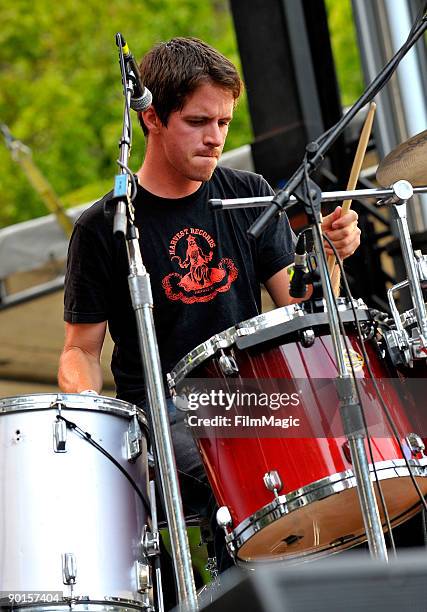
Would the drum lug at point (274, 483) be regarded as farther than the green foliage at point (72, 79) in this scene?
No

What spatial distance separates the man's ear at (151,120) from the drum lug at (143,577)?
4.70 ft

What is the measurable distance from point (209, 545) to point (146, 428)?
41cm

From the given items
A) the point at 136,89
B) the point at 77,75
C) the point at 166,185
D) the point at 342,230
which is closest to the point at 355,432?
the point at 342,230

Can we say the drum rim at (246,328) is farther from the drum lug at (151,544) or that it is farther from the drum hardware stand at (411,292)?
the drum lug at (151,544)

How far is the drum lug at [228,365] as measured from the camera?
9.27 ft

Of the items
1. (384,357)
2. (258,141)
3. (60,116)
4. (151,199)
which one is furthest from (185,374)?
(60,116)

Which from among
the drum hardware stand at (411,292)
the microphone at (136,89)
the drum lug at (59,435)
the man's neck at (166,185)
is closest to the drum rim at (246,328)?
the drum hardware stand at (411,292)

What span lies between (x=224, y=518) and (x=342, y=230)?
84 centimetres

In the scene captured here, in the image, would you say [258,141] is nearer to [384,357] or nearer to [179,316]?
[179,316]

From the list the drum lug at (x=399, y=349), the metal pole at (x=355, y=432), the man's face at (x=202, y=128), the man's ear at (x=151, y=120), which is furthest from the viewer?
the man's ear at (x=151, y=120)

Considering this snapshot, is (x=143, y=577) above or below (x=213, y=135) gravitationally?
below

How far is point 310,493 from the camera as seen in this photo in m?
2.71

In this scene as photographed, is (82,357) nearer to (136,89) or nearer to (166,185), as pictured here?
(166,185)

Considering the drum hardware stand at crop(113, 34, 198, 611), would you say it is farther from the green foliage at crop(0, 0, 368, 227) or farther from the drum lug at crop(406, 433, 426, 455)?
the green foliage at crop(0, 0, 368, 227)
